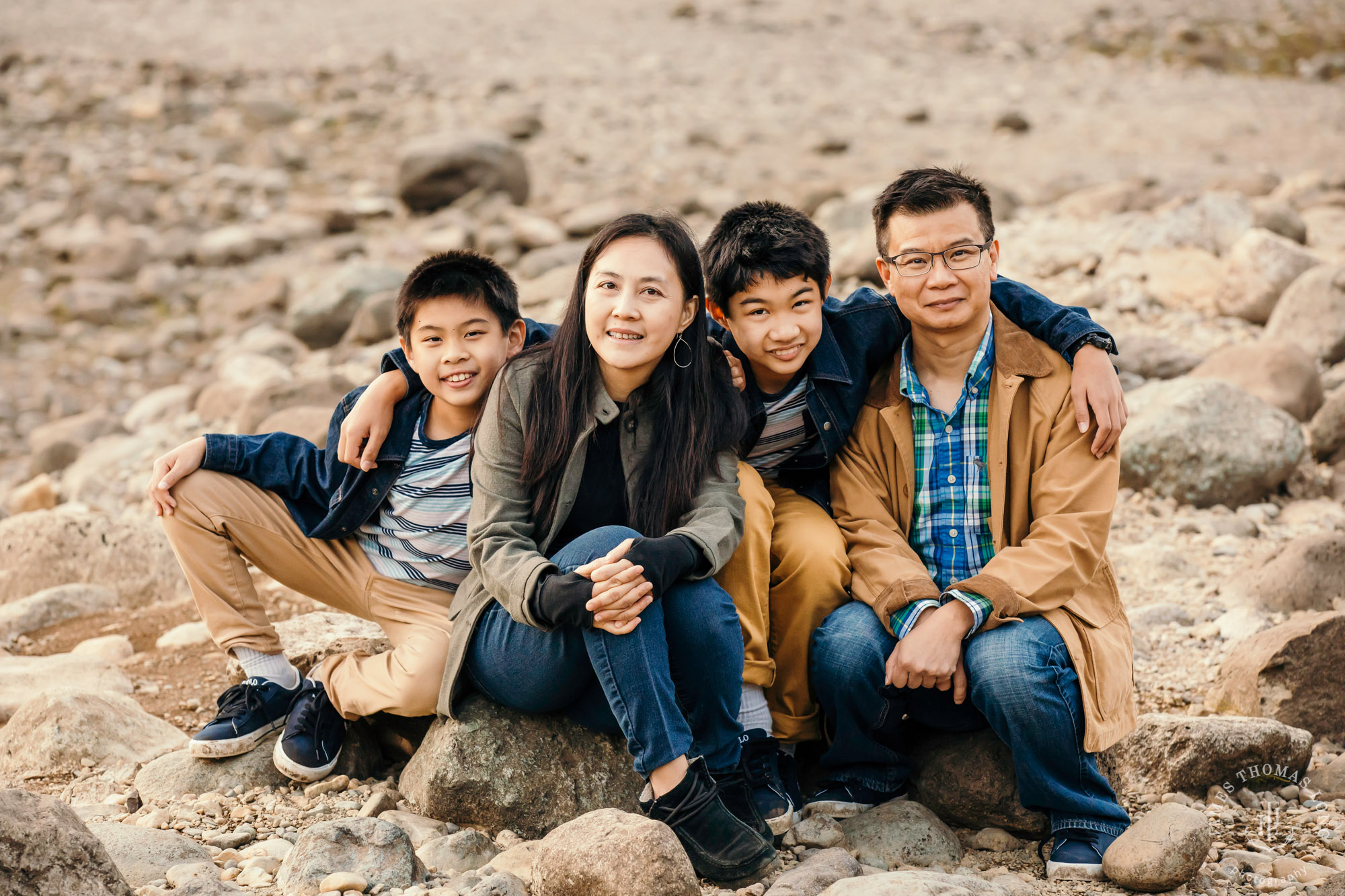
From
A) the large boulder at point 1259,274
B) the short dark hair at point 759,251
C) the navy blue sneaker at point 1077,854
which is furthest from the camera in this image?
the large boulder at point 1259,274

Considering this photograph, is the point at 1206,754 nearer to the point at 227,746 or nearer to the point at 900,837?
the point at 900,837

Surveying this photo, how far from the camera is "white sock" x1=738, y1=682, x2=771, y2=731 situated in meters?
2.99

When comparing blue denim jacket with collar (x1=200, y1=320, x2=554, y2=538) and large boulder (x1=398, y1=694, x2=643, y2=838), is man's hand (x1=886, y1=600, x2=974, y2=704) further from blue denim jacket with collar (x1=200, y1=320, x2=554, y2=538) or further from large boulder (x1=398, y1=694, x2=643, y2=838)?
blue denim jacket with collar (x1=200, y1=320, x2=554, y2=538)

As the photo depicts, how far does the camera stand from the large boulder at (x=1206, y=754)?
10.4ft

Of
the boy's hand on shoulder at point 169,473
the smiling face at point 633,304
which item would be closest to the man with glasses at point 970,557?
the smiling face at point 633,304

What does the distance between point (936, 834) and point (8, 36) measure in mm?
18728

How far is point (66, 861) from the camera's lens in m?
2.28

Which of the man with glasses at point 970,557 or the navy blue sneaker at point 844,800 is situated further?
the navy blue sneaker at point 844,800

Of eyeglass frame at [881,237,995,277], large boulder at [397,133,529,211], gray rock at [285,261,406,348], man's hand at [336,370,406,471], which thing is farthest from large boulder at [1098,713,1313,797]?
large boulder at [397,133,529,211]

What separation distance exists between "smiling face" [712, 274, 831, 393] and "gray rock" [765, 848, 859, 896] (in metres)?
1.26

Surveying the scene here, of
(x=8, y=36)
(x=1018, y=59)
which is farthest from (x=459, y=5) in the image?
(x=1018, y=59)

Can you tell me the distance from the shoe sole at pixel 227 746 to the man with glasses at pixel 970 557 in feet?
5.10

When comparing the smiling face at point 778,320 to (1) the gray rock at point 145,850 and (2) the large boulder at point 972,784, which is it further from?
(1) the gray rock at point 145,850

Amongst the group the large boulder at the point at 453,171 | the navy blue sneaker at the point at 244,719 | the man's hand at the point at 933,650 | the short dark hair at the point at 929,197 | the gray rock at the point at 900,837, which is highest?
the large boulder at the point at 453,171
